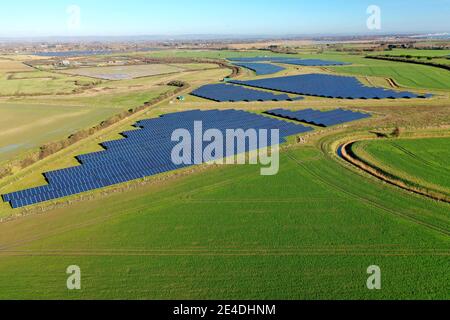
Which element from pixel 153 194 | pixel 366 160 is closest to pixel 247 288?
pixel 153 194

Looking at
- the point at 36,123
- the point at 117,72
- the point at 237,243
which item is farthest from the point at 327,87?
the point at 117,72

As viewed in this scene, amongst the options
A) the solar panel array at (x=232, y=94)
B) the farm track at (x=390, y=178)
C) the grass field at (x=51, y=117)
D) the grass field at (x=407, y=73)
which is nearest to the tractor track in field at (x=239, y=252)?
the farm track at (x=390, y=178)

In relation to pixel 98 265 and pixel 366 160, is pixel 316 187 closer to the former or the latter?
pixel 366 160

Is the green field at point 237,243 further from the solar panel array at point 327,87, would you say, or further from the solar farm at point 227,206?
the solar panel array at point 327,87

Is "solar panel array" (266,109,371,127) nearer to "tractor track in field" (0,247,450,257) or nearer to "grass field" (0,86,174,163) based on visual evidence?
"tractor track in field" (0,247,450,257)

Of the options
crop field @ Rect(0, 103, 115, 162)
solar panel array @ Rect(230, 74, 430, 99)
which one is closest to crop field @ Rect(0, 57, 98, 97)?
crop field @ Rect(0, 103, 115, 162)

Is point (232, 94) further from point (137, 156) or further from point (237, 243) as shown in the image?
point (237, 243)
